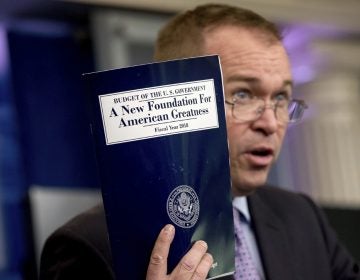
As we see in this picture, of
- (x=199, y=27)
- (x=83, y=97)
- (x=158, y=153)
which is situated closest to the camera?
(x=158, y=153)

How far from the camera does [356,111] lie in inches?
193

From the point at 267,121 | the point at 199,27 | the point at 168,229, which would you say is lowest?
the point at 168,229

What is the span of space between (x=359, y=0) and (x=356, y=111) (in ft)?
2.42

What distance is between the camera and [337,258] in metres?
1.97

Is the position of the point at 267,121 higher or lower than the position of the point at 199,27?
lower

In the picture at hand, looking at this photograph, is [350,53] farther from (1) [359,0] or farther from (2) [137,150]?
(2) [137,150]

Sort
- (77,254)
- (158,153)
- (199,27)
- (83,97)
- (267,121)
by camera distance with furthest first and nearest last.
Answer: (83,97), (199,27), (267,121), (77,254), (158,153)

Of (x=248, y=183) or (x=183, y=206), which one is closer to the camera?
(x=183, y=206)

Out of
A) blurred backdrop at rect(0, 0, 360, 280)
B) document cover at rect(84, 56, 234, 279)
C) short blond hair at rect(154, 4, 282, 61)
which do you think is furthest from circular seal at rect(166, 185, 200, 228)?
blurred backdrop at rect(0, 0, 360, 280)

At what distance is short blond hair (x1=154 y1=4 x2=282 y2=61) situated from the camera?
1.73m

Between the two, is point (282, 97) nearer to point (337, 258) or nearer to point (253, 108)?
point (253, 108)

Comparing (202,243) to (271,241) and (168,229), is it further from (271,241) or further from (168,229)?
(271,241)

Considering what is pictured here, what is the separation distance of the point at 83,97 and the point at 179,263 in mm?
2974

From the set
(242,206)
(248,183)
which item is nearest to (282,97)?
(248,183)
